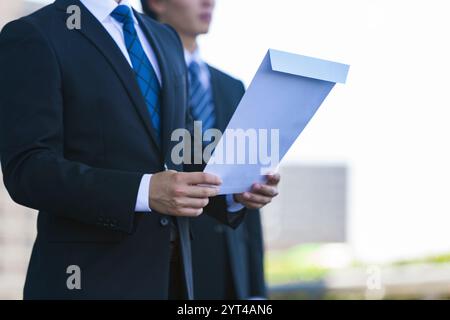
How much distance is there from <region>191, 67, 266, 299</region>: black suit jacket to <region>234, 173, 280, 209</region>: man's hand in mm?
1435

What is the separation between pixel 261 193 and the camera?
250 cm

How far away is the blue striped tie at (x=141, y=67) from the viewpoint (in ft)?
7.89

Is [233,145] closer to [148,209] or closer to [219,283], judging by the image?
[148,209]

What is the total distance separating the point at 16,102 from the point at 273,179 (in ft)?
2.54

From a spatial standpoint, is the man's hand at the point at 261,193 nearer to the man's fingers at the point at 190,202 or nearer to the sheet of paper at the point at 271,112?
the sheet of paper at the point at 271,112

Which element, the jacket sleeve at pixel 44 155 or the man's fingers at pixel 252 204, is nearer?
the jacket sleeve at pixel 44 155

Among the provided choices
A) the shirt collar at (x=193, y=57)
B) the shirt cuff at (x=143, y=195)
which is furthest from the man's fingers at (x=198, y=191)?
the shirt collar at (x=193, y=57)

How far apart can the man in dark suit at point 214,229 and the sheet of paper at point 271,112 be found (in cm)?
157

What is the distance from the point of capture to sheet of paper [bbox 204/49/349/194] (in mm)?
2168

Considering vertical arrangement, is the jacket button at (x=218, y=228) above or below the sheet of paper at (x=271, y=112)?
above

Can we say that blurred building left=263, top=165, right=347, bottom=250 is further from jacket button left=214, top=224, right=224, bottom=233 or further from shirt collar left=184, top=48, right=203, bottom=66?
jacket button left=214, top=224, right=224, bottom=233

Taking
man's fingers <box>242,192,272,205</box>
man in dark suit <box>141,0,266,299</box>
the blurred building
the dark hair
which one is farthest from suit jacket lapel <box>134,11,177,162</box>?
the blurred building

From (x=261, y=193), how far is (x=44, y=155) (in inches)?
27.2

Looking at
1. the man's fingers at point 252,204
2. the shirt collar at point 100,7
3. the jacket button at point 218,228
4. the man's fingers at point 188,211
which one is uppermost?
the shirt collar at point 100,7
